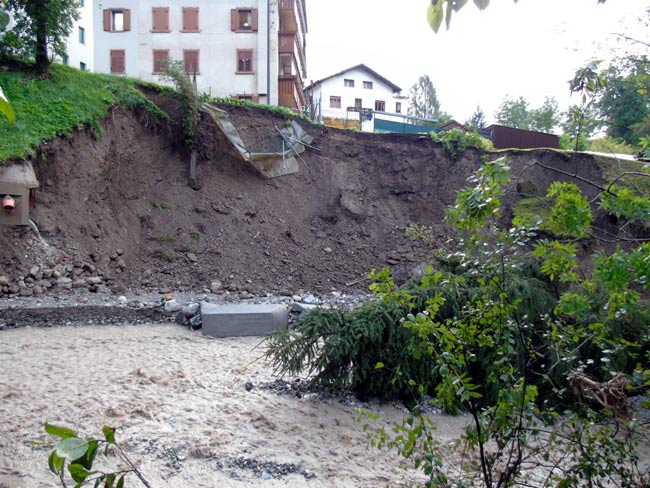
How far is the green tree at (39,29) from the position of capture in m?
12.4

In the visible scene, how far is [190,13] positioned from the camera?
1126 inches

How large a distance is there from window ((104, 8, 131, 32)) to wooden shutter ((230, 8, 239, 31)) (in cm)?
572

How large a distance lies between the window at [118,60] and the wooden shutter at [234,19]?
621 centimetres

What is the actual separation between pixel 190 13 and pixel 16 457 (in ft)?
91.9

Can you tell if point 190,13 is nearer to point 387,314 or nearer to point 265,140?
point 265,140

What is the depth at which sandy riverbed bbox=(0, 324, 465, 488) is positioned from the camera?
4648 mm

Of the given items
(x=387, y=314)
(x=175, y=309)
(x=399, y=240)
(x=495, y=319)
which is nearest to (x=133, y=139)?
(x=175, y=309)

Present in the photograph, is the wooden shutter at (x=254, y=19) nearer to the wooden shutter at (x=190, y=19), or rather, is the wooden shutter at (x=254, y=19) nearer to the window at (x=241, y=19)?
the window at (x=241, y=19)

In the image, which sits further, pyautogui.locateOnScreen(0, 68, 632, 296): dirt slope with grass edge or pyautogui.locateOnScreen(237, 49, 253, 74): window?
pyautogui.locateOnScreen(237, 49, 253, 74): window

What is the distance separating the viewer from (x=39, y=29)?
1256cm

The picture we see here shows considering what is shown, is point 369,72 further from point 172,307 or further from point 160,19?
point 172,307

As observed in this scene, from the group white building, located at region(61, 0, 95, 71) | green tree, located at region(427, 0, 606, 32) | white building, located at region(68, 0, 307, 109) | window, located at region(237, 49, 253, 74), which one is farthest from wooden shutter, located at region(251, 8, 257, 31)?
green tree, located at region(427, 0, 606, 32)

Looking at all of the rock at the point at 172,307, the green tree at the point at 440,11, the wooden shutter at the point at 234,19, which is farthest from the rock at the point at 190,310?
the wooden shutter at the point at 234,19

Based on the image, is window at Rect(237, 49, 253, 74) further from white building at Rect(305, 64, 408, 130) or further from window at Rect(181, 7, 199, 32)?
white building at Rect(305, 64, 408, 130)
